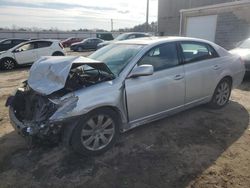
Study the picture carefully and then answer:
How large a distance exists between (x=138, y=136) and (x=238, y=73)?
9.43 ft

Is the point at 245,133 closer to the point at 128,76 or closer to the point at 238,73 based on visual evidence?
the point at 238,73

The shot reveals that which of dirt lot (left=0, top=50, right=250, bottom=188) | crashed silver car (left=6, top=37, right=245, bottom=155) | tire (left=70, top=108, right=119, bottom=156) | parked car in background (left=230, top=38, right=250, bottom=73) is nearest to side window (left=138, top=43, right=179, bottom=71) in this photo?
crashed silver car (left=6, top=37, right=245, bottom=155)

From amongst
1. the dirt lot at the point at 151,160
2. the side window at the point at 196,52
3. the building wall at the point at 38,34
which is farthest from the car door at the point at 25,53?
the building wall at the point at 38,34

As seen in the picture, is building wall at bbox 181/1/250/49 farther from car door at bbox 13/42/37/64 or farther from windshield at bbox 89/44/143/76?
windshield at bbox 89/44/143/76

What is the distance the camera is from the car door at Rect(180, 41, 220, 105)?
14.8 feet

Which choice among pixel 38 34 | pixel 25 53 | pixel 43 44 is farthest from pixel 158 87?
pixel 38 34

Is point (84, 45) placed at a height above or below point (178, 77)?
below

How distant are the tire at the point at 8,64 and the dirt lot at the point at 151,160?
880 centimetres

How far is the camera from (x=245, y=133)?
14.3 feet

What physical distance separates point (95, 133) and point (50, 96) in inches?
32.0

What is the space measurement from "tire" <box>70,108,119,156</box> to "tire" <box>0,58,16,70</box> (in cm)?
1061

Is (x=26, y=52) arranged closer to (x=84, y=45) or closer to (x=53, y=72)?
(x=53, y=72)

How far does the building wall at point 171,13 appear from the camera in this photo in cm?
2636

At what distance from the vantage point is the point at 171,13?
27.8 meters
